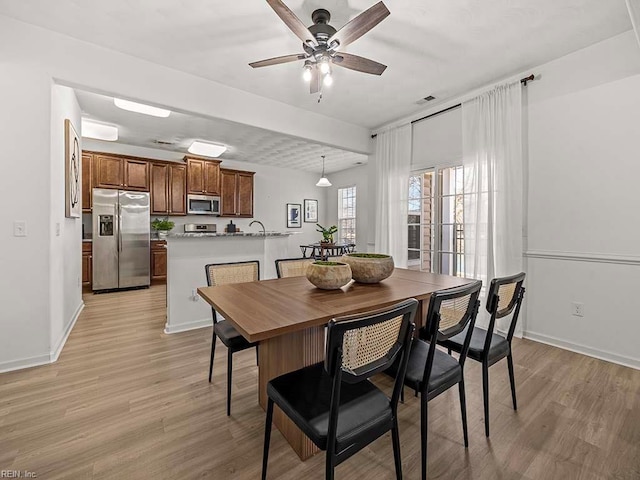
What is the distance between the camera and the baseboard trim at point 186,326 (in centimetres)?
320

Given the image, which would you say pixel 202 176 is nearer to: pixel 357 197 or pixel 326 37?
pixel 357 197

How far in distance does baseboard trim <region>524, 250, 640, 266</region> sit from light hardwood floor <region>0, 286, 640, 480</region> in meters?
0.87

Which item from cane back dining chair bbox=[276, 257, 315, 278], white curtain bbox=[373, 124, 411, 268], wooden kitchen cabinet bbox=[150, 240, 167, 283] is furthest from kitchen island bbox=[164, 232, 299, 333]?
wooden kitchen cabinet bbox=[150, 240, 167, 283]

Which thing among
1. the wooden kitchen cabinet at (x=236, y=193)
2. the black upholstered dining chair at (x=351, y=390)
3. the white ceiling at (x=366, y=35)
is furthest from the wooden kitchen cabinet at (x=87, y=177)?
the black upholstered dining chair at (x=351, y=390)

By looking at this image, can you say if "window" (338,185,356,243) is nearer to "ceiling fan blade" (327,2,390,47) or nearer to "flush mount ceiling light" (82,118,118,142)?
Answer: "flush mount ceiling light" (82,118,118,142)

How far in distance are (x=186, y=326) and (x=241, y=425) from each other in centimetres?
187

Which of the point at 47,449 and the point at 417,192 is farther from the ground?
the point at 417,192

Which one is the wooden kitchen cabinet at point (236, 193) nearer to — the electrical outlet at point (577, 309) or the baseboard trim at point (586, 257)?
the baseboard trim at point (586, 257)

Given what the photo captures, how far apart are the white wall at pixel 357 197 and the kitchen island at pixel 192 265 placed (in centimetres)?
338

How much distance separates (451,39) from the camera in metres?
2.51

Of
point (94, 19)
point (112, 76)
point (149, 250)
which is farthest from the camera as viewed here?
point (149, 250)

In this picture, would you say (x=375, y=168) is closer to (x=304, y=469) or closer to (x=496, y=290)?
(x=496, y=290)

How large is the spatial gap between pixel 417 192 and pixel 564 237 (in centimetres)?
178

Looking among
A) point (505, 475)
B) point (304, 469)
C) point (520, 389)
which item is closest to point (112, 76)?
point (304, 469)
